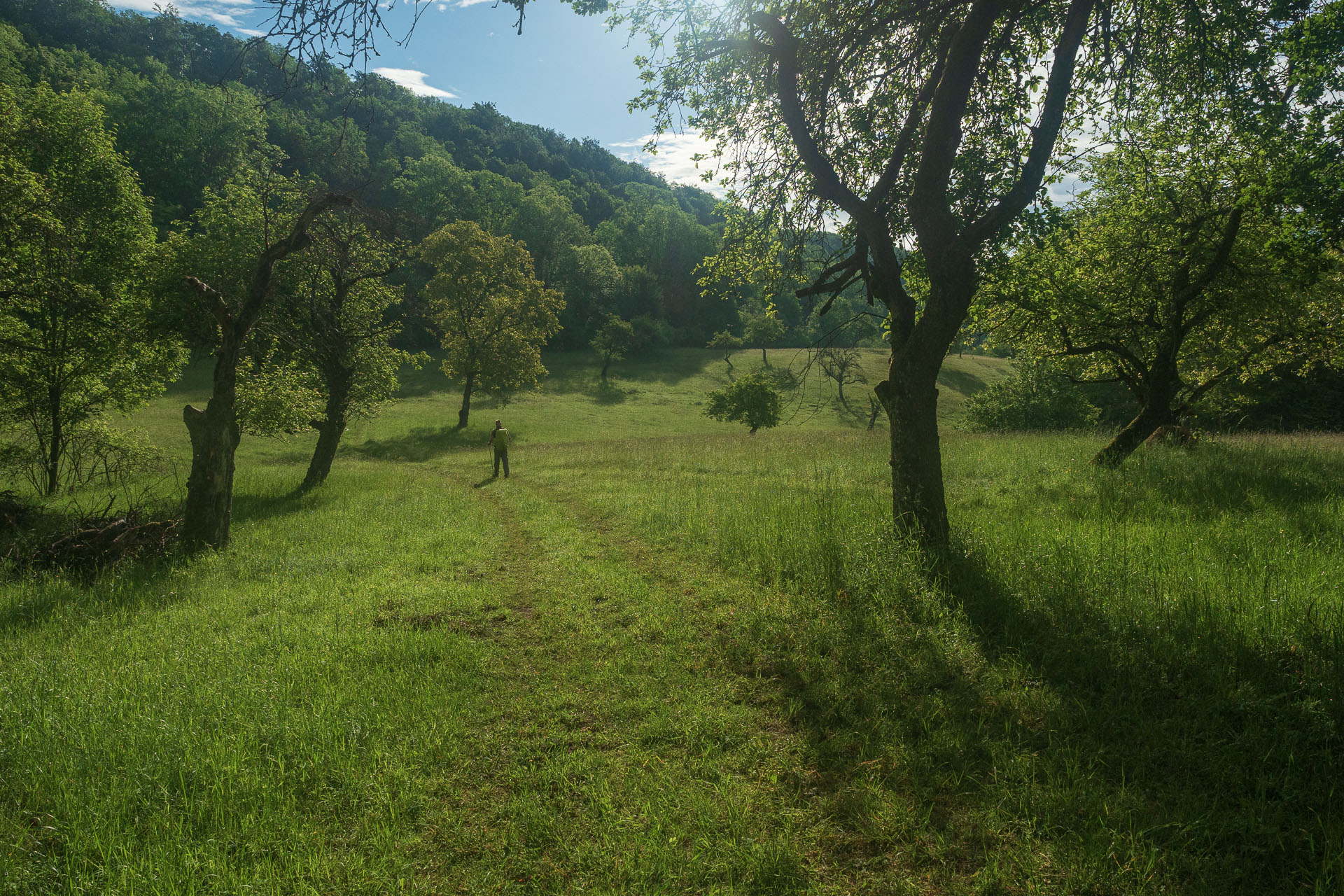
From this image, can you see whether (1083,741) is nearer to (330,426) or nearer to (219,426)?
(219,426)

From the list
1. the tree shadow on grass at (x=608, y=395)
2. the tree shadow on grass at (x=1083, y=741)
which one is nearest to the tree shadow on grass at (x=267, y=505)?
the tree shadow on grass at (x=1083, y=741)

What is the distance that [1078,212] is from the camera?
14.8 metres

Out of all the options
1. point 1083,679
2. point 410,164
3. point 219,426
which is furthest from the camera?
point 410,164

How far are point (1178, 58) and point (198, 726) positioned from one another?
45.2 feet

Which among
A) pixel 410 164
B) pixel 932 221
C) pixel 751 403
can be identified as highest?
pixel 410 164

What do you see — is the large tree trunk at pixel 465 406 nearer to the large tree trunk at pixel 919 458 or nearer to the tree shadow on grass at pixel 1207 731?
the large tree trunk at pixel 919 458

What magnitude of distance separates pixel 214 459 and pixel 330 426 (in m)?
7.53

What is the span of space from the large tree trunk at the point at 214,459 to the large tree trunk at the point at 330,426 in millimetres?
6532

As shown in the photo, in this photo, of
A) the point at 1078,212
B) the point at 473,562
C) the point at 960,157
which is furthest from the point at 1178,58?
the point at 473,562

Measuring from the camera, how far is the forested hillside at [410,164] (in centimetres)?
5069

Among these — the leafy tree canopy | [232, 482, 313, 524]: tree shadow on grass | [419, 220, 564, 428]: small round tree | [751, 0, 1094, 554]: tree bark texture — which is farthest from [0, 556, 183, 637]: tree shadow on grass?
[419, 220, 564, 428]: small round tree

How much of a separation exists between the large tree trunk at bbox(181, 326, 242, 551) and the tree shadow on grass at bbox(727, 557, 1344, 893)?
9.66 m

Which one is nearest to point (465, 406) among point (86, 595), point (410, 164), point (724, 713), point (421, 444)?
point (421, 444)

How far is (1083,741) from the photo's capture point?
3.74 metres
